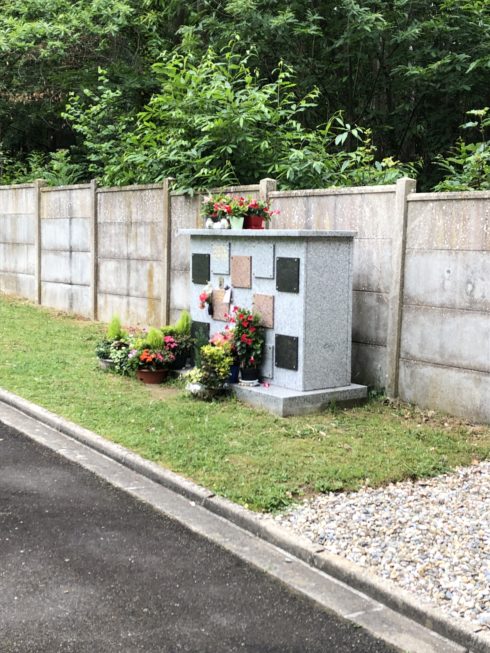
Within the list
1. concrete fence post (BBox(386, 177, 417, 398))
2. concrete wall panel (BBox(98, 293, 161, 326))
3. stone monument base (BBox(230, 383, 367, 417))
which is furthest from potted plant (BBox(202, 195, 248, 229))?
concrete wall panel (BBox(98, 293, 161, 326))

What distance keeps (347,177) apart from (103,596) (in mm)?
6989

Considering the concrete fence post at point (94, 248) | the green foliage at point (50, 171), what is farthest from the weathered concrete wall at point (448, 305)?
the green foliage at point (50, 171)

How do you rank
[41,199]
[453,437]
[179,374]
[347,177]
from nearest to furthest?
[453,437] < [179,374] < [347,177] < [41,199]

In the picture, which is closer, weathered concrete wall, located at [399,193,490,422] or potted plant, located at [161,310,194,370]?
weathered concrete wall, located at [399,193,490,422]

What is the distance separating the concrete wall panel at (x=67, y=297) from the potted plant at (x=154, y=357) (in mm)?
4530

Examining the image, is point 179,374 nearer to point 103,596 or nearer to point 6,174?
point 103,596

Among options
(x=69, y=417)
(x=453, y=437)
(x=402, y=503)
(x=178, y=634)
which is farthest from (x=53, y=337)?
(x=178, y=634)

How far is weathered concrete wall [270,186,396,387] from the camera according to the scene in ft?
25.6

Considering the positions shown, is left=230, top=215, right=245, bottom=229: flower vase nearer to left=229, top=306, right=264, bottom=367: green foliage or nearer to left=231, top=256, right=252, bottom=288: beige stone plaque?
left=231, top=256, right=252, bottom=288: beige stone plaque

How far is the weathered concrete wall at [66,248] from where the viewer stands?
13.2 m

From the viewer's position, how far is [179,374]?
29.6 ft

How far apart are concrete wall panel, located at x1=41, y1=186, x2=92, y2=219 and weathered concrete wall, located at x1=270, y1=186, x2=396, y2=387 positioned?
5701mm

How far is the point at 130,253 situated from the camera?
39.2 feet

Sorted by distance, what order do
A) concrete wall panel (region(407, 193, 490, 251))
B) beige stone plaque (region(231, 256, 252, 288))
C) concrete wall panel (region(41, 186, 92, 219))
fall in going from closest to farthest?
concrete wall panel (region(407, 193, 490, 251)) < beige stone plaque (region(231, 256, 252, 288)) < concrete wall panel (region(41, 186, 92, 219))
